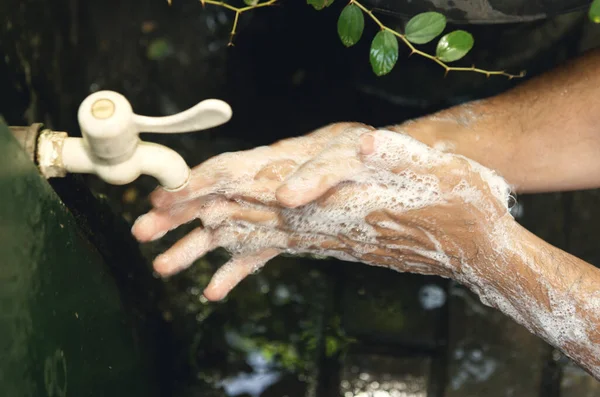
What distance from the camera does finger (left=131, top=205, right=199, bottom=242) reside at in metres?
1.27

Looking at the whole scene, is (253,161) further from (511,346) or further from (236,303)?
(511,346)

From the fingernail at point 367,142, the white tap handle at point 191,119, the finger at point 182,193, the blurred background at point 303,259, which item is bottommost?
the blurred background at point 303,259

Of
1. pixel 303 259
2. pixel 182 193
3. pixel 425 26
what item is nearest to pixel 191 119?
pixel 182 193

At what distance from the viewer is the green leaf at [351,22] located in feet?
4.17

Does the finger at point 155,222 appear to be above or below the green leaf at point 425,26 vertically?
below

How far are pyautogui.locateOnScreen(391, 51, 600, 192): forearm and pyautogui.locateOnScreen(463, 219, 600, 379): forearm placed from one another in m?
0.38

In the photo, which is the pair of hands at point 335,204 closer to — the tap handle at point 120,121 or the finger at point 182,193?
the finger at point 182,193

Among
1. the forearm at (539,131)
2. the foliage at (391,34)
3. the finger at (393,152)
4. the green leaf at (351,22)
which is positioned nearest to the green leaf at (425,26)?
the foliage at (391,34)

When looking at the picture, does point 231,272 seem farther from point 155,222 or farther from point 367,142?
point 367,142

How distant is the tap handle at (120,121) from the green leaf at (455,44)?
2.43ft

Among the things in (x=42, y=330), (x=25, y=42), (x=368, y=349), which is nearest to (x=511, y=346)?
(x=368, y=349)

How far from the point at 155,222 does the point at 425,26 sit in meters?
0.81

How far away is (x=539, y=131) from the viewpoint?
5.81 ft

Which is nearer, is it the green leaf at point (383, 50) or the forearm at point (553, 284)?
Result: the green leaf at point (383, 50)
